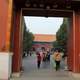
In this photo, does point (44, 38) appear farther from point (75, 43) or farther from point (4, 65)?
point (4, 65)

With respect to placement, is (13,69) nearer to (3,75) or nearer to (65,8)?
(3,75)

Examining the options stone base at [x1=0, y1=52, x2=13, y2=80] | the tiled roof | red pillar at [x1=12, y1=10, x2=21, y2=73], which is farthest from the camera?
the tiled roof

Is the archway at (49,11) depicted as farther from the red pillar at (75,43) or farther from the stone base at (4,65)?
the stone base at (4,65)

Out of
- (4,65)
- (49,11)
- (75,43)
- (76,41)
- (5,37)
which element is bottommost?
(4,65)

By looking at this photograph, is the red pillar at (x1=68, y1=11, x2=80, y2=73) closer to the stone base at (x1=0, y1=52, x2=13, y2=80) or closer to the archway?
the archway

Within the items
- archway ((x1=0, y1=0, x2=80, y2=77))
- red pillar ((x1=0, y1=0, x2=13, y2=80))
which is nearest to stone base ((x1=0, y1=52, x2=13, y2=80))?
red pillar ((x1=0, y1=0, x2=13, y2=80))

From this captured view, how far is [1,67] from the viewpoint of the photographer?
16234mm

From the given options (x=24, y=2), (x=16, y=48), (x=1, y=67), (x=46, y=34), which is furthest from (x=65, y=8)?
(x=46, y=34)

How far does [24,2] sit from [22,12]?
52.8 inches

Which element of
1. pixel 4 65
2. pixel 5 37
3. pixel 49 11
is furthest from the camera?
pixel 49 11

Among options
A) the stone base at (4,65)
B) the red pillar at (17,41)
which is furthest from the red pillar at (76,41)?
the stone base at (4,65)

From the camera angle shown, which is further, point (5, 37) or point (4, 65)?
point (5, 37)

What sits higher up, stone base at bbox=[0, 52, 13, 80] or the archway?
the archway

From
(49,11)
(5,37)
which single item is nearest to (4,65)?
(5,37)
